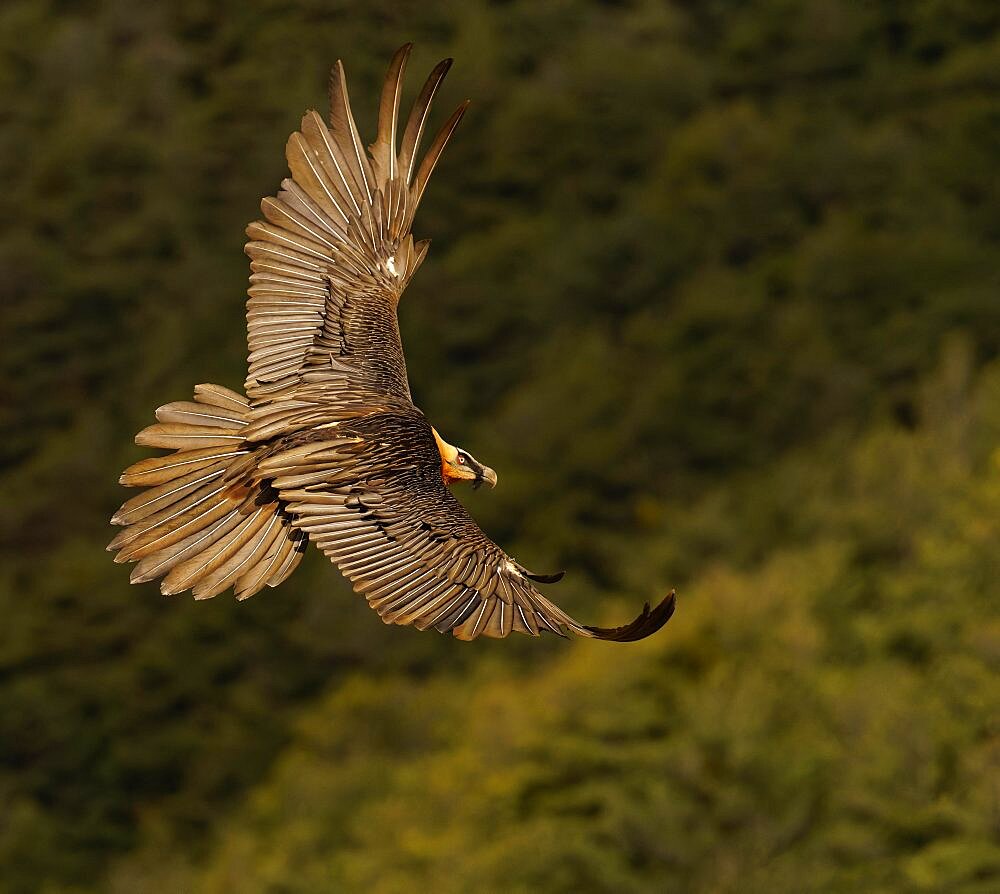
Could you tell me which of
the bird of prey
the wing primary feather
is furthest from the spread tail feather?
the wing primary feather

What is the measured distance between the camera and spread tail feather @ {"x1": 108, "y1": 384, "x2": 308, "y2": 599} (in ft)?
35.2

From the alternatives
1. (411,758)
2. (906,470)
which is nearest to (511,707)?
(411,758)

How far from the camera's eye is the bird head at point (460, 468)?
11617 millimetres

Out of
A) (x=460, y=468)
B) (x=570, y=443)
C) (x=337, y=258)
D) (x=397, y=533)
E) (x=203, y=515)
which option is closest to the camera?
(x=397, y=533)

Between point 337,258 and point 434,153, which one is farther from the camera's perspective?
point 337,258

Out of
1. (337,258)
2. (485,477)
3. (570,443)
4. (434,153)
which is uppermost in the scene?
(434,153)

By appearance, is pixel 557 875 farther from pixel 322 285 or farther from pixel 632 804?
pixel 322 285

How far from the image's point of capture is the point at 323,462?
10.6m

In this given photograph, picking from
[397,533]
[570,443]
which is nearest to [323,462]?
[397,533]

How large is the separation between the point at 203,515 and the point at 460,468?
5.45 ft

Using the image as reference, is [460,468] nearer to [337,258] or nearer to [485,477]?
[485,477]

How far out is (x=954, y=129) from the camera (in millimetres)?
94750

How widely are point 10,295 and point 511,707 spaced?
35.5m

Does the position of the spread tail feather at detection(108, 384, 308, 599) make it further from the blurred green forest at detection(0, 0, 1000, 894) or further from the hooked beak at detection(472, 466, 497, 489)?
the blurred green forest at detection(0, 0, 1000, 894)
